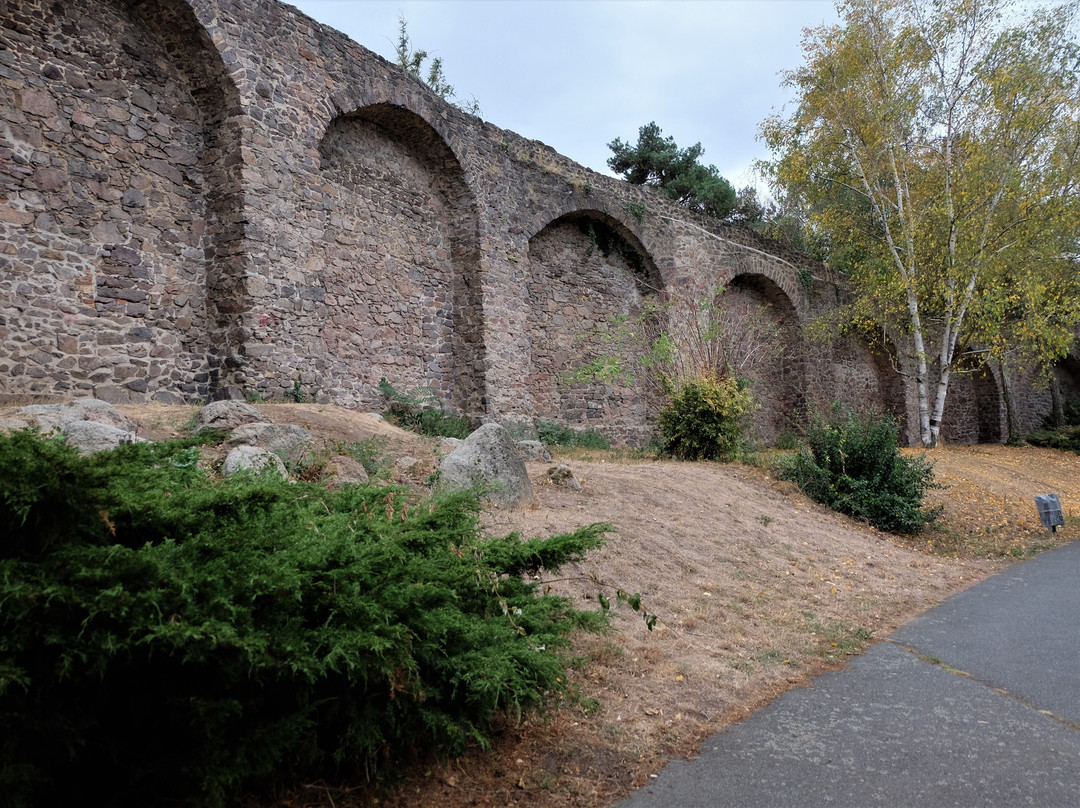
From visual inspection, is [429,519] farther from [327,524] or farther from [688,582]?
[688,582]

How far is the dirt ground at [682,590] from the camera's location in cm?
264

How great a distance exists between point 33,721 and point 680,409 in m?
9.12

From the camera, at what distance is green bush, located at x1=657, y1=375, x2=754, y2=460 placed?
9.94 m

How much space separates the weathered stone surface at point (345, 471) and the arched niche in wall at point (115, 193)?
11.7ft

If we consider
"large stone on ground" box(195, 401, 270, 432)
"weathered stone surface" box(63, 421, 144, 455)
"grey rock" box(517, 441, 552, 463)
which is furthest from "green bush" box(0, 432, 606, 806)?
"grey rock" box(517, 441, 552, 463)

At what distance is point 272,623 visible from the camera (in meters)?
1.90

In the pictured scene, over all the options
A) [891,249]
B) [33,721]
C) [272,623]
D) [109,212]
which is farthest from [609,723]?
[891,249]

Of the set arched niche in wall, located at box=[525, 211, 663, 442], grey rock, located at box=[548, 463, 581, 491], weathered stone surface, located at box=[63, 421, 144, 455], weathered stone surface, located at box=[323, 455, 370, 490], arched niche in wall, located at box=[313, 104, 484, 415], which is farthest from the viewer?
arched niche in wall, located at box=[525, 211, 663, 442]

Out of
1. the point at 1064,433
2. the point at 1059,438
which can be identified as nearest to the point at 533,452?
the point at 1059,438

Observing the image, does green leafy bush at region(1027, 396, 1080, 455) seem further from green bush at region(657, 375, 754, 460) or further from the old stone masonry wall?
green bush at region(657, 375, 754, 460)

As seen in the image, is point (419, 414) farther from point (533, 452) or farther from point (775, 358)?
point (775, 358)

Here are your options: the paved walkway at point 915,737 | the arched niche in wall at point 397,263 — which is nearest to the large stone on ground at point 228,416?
the arched niche in wall at point 397,263

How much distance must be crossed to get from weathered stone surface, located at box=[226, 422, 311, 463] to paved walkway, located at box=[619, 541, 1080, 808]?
4.04 metres

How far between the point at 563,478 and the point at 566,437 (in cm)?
582
